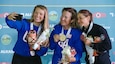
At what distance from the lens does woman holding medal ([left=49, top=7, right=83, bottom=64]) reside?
195 cm

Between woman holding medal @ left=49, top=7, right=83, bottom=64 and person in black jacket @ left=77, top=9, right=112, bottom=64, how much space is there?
0.06 meters

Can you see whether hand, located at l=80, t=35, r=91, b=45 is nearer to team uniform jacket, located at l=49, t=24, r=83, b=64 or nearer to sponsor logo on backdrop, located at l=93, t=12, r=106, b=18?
team uniform jacket, located at l=49, t=24, r=83, b=64

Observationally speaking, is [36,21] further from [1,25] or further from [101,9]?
[101,9]

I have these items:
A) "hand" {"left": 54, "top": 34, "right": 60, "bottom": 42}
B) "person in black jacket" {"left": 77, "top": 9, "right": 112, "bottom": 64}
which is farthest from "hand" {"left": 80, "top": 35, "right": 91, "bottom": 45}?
"hand" {"left": 54, "top": 34, "right": 60, "bottom": 42}

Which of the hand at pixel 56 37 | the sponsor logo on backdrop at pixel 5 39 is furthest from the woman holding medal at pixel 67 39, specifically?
the sponsor logo on backdrop at pixel 5 39

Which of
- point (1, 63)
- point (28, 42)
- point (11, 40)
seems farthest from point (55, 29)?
point (1, 63)

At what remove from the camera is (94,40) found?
195 cm

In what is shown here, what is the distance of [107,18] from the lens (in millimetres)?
2271

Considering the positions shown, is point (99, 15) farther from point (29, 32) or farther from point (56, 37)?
point (29, 32)

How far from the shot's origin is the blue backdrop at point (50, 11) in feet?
7.45

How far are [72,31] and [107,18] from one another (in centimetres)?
46

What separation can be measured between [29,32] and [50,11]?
44cm

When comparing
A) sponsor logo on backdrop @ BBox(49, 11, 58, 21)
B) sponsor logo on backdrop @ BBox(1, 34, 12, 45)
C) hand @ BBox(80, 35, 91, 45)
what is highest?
sponsor logo on backdrop @ BBox(49, 11, 58, 21)

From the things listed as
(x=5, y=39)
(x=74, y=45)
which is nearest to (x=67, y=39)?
(x=74, y=45)
